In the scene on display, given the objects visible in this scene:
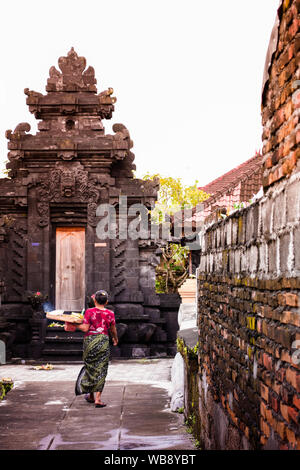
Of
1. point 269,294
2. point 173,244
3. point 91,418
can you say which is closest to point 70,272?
point 91,418

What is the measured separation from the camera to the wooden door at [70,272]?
17.6 meters

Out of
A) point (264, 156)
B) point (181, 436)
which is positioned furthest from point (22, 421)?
point (264, 156)

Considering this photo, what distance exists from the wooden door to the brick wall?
1237 cm

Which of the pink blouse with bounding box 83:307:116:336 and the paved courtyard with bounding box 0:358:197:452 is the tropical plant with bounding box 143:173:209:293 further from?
the pink blouse with bounding box 83:307:116:336

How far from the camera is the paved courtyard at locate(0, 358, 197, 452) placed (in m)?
6.97

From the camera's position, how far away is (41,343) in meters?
16.5

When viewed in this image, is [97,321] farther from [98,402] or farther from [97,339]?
[98,402]

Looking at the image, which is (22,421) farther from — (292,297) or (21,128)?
(21,128)

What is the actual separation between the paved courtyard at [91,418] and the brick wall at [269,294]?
2.03 meters

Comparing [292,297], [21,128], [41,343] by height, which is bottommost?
[41,343]

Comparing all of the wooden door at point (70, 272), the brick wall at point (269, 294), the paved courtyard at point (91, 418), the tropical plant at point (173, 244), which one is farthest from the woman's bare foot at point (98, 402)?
the tropical plant at point (173, 244)

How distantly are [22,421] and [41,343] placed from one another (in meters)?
8.32

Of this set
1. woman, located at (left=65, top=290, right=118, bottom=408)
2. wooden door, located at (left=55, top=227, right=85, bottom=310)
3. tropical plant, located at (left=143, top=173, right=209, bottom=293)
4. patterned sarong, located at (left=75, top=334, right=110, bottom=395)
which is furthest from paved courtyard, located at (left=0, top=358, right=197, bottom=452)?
tropical plant, located at (left=143, top=173, right=209, bottom=293)

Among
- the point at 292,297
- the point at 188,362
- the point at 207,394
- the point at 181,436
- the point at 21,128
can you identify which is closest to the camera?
the point at 292,297
